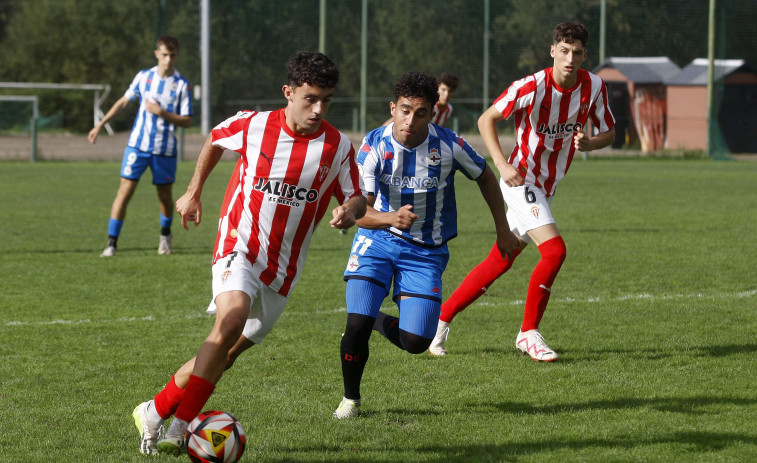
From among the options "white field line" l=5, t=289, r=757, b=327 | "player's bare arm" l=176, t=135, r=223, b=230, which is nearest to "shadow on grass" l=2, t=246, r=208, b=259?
"white field line" l=5, t=289, r=757, b=327

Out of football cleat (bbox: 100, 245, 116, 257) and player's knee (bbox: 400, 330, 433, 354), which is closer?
player's knee (bbox: 400, 330, 433, 354)

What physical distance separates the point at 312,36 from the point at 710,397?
23432 millimetres

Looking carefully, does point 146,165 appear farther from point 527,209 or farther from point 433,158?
point 433,158

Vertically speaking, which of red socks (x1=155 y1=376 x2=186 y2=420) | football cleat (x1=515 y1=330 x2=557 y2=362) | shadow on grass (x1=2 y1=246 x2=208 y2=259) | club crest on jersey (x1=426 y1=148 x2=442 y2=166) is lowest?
shadow on grass (x1=2 y1=246 x2=208 y2=259)

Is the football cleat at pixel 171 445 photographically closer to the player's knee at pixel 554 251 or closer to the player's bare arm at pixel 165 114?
the player's knee at pixel 554 251

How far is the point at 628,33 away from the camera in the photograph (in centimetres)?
2875

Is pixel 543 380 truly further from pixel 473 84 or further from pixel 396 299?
pixel 473 84

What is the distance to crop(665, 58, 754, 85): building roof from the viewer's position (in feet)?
90.0

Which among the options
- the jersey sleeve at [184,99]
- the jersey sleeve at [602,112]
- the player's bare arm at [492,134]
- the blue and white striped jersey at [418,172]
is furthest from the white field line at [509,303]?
the jersey sleeve at [184,99]

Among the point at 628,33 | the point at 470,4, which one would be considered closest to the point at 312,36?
the point at 470,4

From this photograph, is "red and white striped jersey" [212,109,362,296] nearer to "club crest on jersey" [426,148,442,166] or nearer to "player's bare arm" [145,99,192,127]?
"club crest on jersey" [426,148,442,166]

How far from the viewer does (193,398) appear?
383 centimetres

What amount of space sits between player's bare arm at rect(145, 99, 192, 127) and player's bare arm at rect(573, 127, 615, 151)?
4.95m

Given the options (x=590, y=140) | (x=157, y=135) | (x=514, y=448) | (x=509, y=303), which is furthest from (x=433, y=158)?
(x=157, y=135)
